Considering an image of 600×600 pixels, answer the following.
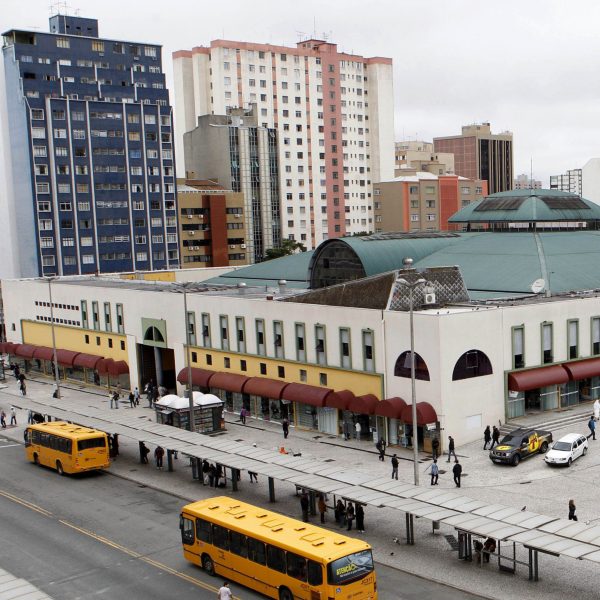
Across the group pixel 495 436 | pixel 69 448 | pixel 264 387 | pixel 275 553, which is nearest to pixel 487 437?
pixel 495 436

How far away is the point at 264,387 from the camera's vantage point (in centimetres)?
6356

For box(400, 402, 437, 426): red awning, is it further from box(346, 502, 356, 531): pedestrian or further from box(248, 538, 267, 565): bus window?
box(248, 538, 267, 565): bus window

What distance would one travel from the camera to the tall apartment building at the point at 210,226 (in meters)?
140

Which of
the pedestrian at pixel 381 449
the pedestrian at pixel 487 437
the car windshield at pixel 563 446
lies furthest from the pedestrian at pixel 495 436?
the pedestrian at pixel 381 449

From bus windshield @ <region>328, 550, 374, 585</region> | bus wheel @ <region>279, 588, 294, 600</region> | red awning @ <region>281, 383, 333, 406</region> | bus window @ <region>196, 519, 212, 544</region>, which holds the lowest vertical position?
bus wheel @ <region>279, 588, 294, 600</region>

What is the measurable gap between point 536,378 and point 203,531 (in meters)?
29.3

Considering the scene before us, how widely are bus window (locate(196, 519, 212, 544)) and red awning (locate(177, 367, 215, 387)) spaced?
34165 millimetres

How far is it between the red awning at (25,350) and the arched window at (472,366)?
5352cm

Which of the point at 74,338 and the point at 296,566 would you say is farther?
the point at 74,338

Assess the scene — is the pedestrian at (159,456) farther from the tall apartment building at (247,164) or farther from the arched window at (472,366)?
the tall apartment building at (247,164)

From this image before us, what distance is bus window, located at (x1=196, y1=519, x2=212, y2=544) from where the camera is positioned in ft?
113

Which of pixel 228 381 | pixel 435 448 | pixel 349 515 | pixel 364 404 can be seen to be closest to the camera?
pixel 349 515

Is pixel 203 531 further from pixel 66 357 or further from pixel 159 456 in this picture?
pixel 66 357

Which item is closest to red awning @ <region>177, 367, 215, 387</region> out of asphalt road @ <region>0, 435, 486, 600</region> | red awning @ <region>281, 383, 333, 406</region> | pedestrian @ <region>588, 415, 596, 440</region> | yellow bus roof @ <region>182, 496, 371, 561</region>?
red awning @ <region>281, 383, 333, 406</region>
